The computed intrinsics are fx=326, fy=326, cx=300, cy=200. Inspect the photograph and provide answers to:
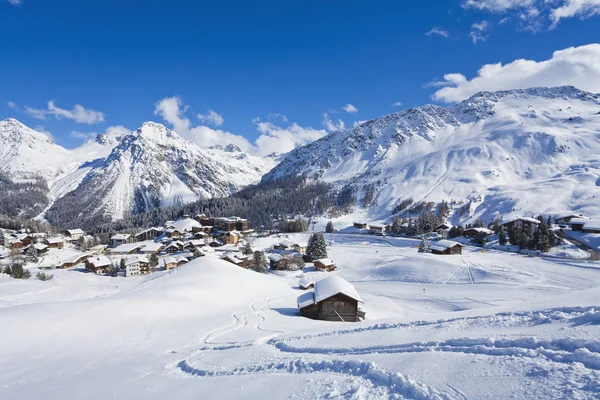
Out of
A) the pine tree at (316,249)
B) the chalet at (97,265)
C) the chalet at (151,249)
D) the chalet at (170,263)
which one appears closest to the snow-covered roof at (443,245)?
the pine tree at (316,249)

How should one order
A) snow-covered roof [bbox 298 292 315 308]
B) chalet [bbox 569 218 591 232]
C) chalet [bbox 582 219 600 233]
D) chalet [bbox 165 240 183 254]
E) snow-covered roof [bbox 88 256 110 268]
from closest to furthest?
snow-covered roof [bbox 298 292 315 308] < snow-covered roof [bbox 88 256 110 268] < chalet [bbox 582 219 600 233] < chalet [bbox 569 218 591 232] < chalet [bbox 165 240 183 254]

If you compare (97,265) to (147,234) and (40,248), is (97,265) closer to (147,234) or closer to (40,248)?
(40,248)

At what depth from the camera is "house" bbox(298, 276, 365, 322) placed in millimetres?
28875

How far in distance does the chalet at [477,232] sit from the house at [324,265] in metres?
40.6

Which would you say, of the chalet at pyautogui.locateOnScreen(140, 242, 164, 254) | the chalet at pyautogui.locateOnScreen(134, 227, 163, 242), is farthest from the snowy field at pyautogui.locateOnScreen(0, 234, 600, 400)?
the chalet at pyautogui.locateOnScreen(134, 227, 163, 242)

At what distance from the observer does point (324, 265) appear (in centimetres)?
6400

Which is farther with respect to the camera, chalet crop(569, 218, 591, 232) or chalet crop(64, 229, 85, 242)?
chalet crop(64, 229, 85, 242)

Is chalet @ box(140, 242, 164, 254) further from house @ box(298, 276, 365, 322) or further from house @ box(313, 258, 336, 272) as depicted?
house @ box(298, 276, 365, 322)

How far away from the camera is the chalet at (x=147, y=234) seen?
391ft

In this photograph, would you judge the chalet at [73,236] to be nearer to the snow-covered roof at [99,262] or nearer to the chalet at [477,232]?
the snow-covered roof at [99,262]

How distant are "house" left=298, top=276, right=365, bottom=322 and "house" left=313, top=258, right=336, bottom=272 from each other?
33.9 meters

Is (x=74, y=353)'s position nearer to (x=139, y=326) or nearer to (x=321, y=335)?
(x=139, y=326)

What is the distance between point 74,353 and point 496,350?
16591 mm

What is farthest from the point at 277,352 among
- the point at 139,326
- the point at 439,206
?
the point at 439,206
